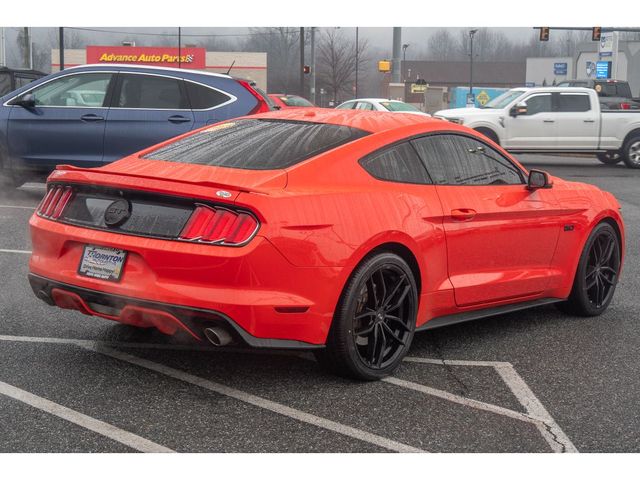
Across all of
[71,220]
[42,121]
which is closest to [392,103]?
[42,121]

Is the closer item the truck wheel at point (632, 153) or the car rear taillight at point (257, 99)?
the car rear taillight at point (257, 99)

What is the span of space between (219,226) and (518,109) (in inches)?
686

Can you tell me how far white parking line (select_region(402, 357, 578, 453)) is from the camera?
400cm

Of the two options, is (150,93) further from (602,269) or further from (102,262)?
(102,262)

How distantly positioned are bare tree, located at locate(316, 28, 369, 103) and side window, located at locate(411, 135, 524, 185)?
7946 centimetres

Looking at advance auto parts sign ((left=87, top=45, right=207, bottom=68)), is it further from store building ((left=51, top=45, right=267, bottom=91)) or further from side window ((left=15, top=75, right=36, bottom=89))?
side window ((left=15, top=75, right=36, bottom=89))

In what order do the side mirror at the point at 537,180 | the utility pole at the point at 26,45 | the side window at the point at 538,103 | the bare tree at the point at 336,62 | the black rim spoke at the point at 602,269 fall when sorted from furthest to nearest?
the bare tree at the point at 336,62
the utility pole at the point at 26,45
the side window at the point at 538,103
the black rim spoke at the point at 602,269
the side mirror at the point at 537,180

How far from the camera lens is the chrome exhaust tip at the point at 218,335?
4305 millimetres

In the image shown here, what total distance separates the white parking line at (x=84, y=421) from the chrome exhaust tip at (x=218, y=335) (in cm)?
63

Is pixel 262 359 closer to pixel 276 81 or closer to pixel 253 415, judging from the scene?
pixel 253 415

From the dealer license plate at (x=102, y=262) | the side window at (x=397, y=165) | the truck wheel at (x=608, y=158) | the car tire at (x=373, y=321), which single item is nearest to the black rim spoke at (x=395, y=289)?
the car tire at (x=373, y=321)

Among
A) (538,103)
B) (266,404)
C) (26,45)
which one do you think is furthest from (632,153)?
(26,45)

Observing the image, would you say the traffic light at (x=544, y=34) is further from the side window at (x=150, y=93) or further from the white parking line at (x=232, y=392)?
the white parking line at (x=232, y=392)

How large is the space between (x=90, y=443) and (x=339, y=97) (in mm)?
92319
